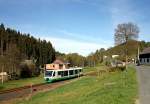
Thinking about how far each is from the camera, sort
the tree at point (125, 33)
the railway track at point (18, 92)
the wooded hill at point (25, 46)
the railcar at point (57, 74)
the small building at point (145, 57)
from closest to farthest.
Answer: the railway track at point (18, 92), the railcar at point (57, 74), the tree at point (125, 33), the small building at point (145, 57), the wooded hill at point (25, 46)

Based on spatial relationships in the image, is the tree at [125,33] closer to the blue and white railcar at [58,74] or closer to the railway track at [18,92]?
the blue and white railcar at [58,74]

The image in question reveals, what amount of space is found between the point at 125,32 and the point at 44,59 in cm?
6804

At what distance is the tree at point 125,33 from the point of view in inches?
2531

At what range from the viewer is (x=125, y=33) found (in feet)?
211

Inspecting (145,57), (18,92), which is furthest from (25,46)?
(18,92)

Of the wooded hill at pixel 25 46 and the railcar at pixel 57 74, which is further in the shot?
the wooded hill at pixel 25 46

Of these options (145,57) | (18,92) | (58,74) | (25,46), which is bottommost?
(18,92)

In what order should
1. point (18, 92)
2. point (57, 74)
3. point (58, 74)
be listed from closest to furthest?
1. point (18, 92)
2. point (57, 74)
3. point (58, 74)

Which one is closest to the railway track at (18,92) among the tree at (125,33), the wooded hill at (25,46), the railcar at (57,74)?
the railcar at (57,74)

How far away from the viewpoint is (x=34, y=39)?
130375 millimetres

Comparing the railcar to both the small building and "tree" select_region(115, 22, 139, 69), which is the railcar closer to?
"tree" select_region(115, 22, 139, 69)

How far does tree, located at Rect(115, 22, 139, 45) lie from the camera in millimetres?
64275

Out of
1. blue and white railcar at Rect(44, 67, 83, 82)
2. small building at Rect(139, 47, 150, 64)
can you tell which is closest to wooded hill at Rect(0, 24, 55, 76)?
blue and white railcar at Rect(44, 67, 83, 82)

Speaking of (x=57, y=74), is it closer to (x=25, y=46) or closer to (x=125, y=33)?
(x=125, y=33)
